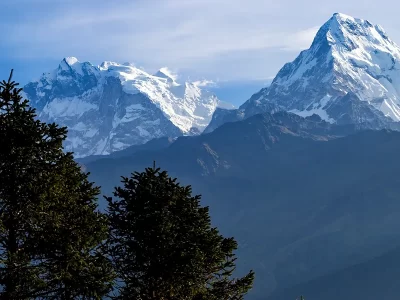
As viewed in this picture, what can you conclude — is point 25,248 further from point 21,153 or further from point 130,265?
point 130,265

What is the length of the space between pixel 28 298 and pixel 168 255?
5581 millimetres

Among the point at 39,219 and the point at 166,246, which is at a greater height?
the point at 39,219

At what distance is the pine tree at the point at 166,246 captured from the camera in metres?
20.9

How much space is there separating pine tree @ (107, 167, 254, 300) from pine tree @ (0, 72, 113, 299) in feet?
7.87

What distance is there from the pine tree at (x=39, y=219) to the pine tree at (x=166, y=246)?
240cm

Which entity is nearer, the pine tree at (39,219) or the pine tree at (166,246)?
the pine tree at (39,219)

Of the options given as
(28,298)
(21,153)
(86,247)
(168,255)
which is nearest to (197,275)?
(168,255)

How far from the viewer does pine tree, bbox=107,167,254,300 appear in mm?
20938

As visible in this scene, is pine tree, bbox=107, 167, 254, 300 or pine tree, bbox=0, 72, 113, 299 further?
pine tree, bbox=107, 167, 254, 300

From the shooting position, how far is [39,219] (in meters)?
18.2

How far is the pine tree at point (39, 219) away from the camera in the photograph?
17594 millimetres

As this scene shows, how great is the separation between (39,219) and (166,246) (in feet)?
17.6

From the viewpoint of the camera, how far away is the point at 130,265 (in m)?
21.9

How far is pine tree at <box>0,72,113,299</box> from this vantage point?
1759 centimetres
